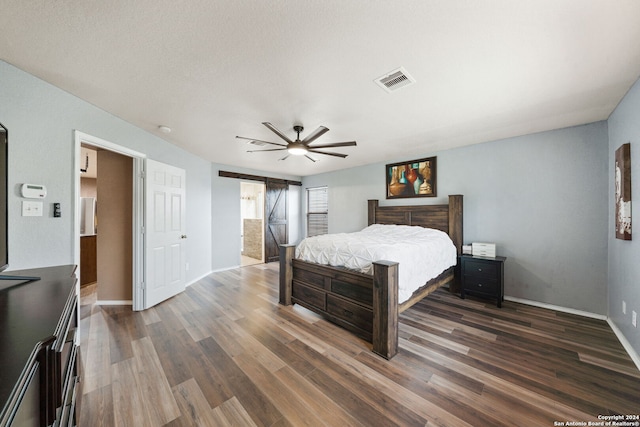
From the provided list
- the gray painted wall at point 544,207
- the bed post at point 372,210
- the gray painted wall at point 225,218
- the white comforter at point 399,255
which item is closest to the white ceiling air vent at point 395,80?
the white comforter at point 399,255

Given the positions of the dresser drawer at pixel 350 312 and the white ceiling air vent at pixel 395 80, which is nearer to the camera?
the white ceiling air vent at pixel 395 80

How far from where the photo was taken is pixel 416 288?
8.98 feet

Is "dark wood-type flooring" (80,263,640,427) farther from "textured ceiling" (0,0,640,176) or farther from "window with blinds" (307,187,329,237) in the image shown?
"window with blinds" (307,187,329,237)

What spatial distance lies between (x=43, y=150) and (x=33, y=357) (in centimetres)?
241

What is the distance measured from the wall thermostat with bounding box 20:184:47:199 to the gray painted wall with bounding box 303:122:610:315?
3.99 meters

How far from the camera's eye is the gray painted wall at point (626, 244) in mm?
2090

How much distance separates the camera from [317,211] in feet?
22.9

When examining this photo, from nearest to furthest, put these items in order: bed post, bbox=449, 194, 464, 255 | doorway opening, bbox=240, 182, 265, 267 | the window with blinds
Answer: bed post, bbox=449, 194, 464, 255, doorway opening, bbox=240, 182, 265, 267, the window with blinds

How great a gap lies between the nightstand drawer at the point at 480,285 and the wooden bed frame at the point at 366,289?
0.92ft

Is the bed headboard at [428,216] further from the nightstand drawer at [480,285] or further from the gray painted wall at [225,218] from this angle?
the gray painted wall at [225,218]

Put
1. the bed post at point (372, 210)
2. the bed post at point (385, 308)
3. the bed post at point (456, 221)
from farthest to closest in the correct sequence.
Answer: the bed post at point (372, 210)
the bed post at point (456, 221)
the bed post at point (385, 308)

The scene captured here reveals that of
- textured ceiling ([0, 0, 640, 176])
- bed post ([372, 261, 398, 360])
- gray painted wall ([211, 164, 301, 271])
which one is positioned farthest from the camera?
gray painted wall ([211, 164, 301, 271])

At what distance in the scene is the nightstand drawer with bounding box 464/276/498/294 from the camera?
11.1 ft

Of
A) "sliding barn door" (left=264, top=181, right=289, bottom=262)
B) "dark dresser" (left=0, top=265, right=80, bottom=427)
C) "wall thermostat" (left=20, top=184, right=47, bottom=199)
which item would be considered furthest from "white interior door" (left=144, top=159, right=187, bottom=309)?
"sliding barn door" (left=264, top=181, right=289, bottom=262)
